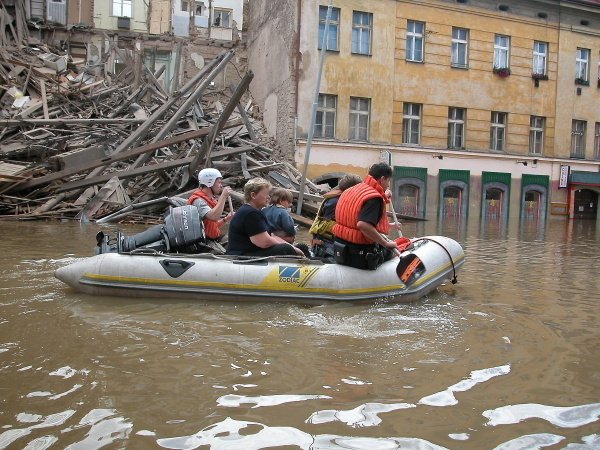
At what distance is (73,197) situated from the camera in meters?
15.4

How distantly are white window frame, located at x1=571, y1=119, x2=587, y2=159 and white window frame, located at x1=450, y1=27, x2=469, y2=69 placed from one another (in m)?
6.20

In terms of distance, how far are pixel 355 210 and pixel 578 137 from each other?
24.6 m

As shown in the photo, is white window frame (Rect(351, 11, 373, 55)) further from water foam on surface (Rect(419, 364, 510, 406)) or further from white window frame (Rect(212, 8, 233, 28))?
water foam on surface (Rect(419, 364, 510, 406))

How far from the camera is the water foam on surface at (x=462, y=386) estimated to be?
3.53 metres

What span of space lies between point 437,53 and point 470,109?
8.77ft

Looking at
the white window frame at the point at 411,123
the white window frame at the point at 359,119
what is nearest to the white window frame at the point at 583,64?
the white window frame at the point at 411,123

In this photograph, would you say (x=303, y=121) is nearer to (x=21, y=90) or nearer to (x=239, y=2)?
(x=21, y=90)

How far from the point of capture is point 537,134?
26578 mm

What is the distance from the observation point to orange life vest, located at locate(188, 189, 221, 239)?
7113mm

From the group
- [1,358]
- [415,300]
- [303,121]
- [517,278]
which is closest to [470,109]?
[303,121]

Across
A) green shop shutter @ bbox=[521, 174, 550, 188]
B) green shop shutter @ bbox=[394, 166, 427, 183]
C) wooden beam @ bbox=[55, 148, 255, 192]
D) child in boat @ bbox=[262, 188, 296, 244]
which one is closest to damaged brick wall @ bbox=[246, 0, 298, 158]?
green shop shutter @ bbox=[394, 166, 427, 183]

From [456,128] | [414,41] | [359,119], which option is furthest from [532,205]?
[359,119]

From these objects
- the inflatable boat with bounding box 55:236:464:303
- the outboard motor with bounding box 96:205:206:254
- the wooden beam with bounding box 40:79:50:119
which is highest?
the wooden beam with bounding box 40:79:50:119

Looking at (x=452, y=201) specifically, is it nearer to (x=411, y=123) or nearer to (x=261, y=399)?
(x=411, y=123)
